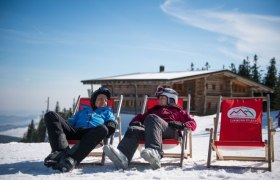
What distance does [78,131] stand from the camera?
14.9 feet

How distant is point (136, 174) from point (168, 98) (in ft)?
5.54

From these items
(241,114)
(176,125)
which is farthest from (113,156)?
(241,114)

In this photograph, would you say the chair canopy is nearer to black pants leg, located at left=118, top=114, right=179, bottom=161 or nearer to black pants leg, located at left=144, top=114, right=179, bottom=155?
black pants leg, located at left=144, top=114, right=179, bottom=155

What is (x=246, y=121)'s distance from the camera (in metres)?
4.87

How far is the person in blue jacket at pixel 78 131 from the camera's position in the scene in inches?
150

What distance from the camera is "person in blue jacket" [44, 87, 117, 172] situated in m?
3.82

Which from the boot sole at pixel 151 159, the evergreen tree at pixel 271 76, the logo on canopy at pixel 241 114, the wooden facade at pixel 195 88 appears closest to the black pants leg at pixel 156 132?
the boot sole at pixel 151 159

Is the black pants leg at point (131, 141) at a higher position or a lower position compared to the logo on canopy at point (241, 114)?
lower

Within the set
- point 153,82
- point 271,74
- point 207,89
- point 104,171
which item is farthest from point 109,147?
point 271,74

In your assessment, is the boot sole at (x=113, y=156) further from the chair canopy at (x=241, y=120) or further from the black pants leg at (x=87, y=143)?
the chair canopy at (x=241, y=120)

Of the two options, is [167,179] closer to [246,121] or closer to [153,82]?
[246,121]

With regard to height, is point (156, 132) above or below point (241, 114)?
below

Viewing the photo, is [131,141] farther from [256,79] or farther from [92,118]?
[256,79]

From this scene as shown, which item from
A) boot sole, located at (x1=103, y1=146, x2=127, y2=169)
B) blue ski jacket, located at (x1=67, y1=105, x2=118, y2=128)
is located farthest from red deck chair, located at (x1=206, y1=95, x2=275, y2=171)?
blue ski jacket, located at (x1=67, y1=105, x2=118, y2=128)
